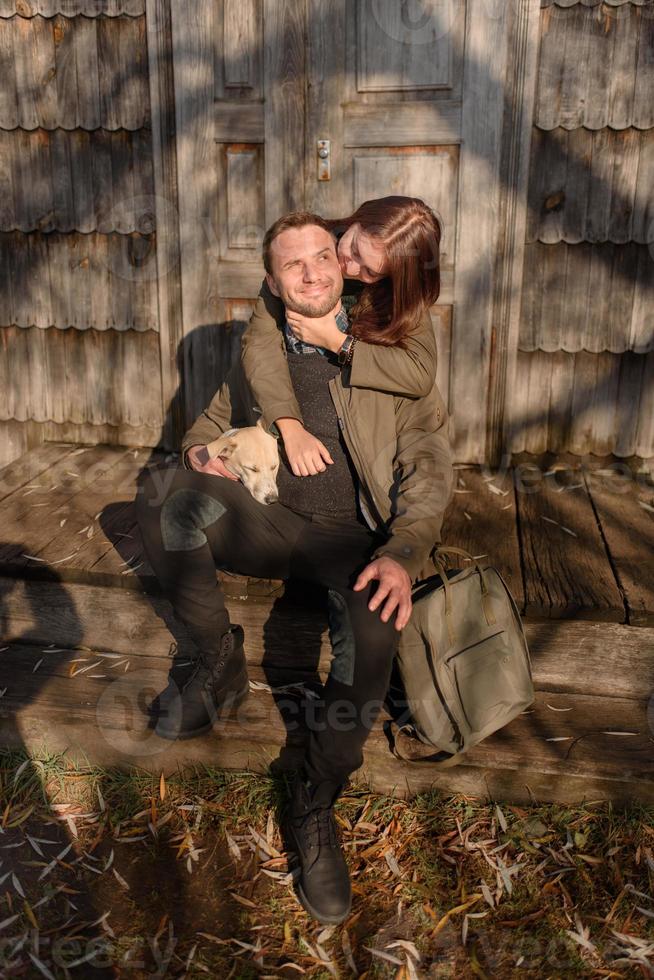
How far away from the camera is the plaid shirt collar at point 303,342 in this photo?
3.16 metres

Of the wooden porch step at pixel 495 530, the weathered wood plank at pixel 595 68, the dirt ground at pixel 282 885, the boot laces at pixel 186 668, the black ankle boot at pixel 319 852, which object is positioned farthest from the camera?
the weathered wood plank at pixel 595 68

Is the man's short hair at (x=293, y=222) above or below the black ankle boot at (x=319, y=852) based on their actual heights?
above

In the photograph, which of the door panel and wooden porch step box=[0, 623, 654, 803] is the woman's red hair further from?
the door panel

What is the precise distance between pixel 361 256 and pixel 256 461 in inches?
32.8

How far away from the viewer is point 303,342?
3.21 meters

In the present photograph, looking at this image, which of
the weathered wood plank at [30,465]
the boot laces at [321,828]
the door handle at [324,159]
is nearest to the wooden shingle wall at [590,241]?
the door handle at [324,159]

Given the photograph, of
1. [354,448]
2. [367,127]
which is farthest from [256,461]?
[367,127]

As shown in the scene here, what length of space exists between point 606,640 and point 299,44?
11.1 ft

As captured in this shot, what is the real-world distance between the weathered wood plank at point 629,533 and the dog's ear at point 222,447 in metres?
1.64

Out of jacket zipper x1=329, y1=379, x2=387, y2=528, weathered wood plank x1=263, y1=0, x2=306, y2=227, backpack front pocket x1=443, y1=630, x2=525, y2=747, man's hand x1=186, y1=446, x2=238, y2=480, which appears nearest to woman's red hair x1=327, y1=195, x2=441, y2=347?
jacket zipper x1=329, y1=379, x2=387, y2=528

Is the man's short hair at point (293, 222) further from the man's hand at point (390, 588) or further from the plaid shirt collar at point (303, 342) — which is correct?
the man's hand at point (390, 588)

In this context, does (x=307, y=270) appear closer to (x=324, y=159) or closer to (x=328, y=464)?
(x=328, y=464)

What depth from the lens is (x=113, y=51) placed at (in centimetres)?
471

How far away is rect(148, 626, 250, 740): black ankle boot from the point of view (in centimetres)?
304
